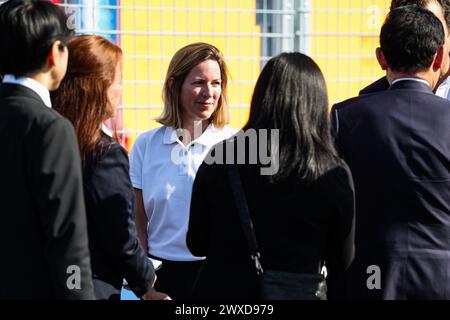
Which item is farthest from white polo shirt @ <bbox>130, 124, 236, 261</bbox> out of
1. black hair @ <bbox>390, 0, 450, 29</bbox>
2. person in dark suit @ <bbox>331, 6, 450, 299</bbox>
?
black hair @ <bbox>390, 0, 450, 29</bbox>

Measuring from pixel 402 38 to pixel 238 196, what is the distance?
1115mm

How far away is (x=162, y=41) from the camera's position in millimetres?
6766

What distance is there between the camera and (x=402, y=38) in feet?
12.2

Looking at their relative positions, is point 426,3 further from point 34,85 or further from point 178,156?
point 34,85

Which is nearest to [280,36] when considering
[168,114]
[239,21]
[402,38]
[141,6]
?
[239,21]

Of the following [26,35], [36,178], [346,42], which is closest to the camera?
[36,178]

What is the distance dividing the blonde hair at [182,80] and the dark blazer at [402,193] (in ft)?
3.47

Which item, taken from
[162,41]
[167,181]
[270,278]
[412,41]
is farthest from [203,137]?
[162,41]

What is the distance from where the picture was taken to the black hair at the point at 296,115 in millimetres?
3158

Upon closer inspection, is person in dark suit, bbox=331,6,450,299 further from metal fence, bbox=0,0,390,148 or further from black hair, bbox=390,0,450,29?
metal fence, bbox=0,0,390,148

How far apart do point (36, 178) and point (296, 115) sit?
3.21 feet

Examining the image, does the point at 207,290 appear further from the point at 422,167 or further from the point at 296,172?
the point at 422,167

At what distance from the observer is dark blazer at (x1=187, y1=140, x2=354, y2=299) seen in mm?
3160

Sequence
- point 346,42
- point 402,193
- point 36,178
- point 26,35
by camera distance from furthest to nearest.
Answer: point 346,42 → point 402,193 → point 26,35 → point 36,178
